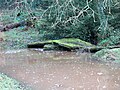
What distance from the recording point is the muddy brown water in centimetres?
784

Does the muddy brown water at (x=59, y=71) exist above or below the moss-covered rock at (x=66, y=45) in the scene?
below

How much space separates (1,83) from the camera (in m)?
7.07

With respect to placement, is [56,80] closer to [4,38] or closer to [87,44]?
[87,44]

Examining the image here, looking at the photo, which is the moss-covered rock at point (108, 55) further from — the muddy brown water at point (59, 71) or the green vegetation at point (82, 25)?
the green vegetation at point (82, 25)

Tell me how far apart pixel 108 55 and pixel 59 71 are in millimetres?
2223

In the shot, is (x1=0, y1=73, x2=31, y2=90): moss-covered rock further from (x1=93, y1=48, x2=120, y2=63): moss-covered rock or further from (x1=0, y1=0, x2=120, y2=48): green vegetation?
(x1=0, y1=0, x2=120, y2=48): green vegetation

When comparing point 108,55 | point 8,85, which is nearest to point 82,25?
point 108,55

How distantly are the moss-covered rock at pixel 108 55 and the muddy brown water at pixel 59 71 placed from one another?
1.21 feet

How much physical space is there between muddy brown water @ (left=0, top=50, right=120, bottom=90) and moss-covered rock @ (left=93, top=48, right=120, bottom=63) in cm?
37

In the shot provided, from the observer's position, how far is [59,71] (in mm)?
9273

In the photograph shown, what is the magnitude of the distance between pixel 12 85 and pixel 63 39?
637cm

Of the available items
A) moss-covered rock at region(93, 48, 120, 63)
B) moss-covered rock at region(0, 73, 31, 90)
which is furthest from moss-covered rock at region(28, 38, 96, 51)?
moss-covered rock at region(0, 73, 31, 90)

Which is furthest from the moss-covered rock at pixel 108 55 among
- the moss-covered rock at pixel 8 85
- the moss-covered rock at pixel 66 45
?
the moss-covered rock at pixel 8 85

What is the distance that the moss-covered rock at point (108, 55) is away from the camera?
10430 millimetres
